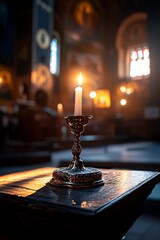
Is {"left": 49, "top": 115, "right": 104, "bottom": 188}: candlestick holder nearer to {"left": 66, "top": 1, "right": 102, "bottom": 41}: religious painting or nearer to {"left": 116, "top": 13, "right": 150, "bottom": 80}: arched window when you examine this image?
{"left": 116, "top": 13, "right": 150, "bottom": 80}: arched window

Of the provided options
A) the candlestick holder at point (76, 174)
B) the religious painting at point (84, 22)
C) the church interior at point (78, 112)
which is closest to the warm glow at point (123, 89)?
the church interior at point (78, 112)

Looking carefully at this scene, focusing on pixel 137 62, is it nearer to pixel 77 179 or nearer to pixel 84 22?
pixel 84 22

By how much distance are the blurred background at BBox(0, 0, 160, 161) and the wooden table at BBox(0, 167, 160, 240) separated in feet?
28.2

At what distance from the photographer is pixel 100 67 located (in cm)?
1875

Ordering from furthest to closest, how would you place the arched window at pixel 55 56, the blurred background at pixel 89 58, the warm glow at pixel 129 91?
the arched window at pixel 55 56, the warm glow at pixel 129 91, the blurred background at pixel 89 58

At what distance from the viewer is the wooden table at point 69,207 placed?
0.92m

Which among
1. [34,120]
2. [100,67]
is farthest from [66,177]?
[100,67]

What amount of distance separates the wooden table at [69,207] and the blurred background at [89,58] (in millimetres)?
8589

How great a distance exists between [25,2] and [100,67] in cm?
668

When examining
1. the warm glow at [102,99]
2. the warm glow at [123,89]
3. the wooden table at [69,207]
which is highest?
the warm glow at [123,89]

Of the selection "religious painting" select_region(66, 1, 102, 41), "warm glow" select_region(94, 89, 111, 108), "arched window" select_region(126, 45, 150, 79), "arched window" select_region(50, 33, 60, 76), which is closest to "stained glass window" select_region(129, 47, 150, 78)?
"arched window" select_region(126, 45, 150, 79)

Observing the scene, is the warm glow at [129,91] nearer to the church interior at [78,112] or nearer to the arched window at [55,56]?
the church interior at [78,112]

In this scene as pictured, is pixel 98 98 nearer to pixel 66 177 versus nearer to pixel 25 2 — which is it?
pixel 25 2

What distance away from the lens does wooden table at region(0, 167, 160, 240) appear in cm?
92
